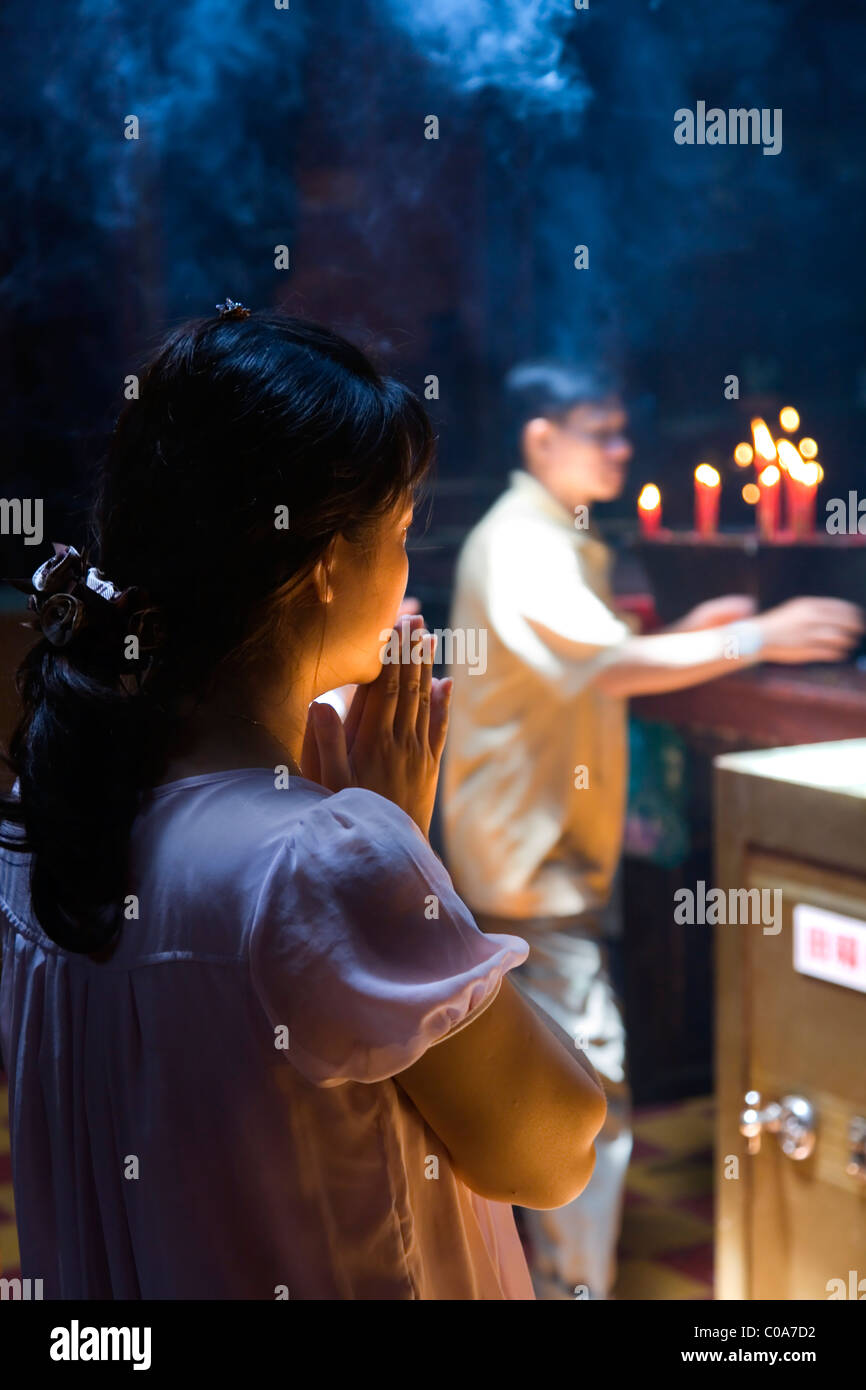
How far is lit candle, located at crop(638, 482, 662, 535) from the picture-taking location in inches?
152

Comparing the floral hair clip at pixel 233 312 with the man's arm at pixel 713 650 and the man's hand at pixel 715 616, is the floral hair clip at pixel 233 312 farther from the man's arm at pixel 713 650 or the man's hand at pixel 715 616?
the man's hand at pixel 715 616

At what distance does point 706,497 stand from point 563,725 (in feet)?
3.51

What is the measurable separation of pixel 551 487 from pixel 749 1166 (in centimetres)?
146

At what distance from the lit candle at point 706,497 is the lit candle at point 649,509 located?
0.13 metres

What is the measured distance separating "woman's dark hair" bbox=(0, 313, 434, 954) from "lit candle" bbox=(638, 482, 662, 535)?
9.78ft

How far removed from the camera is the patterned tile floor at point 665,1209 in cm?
303

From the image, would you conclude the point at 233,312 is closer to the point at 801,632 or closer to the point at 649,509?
the point at 801,632

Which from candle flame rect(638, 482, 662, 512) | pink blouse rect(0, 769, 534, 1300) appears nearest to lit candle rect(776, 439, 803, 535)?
candle flame rect(638, 482, 662, 512)

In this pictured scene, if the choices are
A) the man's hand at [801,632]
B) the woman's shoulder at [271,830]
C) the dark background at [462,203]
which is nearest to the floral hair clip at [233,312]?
the woman's shoulder at [271,830]

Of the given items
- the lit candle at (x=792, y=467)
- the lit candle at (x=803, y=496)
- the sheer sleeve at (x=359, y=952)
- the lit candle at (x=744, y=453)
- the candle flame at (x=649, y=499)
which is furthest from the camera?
the lit candle at (x=744, y=453)

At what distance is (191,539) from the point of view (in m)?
0.91

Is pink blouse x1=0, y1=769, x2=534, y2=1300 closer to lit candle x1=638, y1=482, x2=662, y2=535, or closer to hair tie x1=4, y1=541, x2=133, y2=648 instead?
hair tie x1=4, y1=541, x2=133, y2=648

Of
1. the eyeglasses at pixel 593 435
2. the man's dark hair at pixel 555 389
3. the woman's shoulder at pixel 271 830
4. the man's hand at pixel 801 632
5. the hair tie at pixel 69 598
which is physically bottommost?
the woman's shoulder at pixel 271 830

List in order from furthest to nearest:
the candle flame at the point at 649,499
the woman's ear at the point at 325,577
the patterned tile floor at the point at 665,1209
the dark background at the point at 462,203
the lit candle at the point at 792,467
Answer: the candle flame at the point at 649,499 < the lit candle at the point at 792,467 < the patterned tile floor at the point at 665,1209 < the dark background at the point at 462,203 < the woman's ear at the point at 325,577
